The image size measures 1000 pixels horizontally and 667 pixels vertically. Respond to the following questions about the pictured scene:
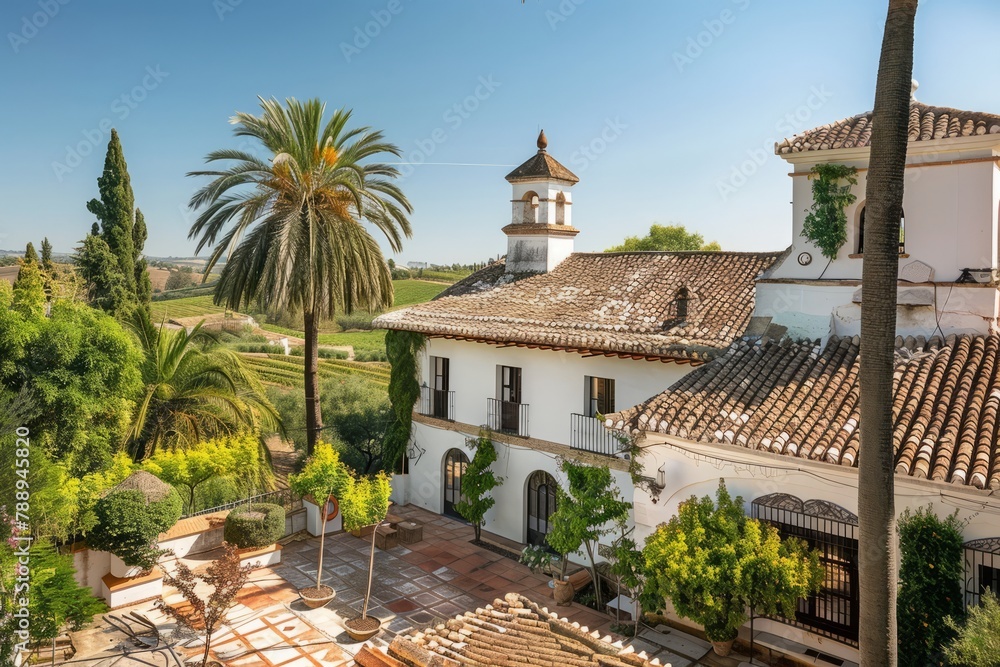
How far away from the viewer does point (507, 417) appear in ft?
53.0

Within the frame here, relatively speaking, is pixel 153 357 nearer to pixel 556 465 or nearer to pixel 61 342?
pixel 61 342

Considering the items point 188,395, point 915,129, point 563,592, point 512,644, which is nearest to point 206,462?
point 188,395

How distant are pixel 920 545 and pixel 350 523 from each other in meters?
8.97

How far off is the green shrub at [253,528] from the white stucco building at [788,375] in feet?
16.2

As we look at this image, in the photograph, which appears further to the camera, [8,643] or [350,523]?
[350,523]

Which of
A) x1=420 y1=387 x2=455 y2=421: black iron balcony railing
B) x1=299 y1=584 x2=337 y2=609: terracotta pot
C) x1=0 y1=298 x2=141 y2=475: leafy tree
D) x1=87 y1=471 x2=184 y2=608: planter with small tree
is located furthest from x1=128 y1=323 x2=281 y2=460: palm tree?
x1=299 y1=584 x2=337 y2=609: terracotta pot

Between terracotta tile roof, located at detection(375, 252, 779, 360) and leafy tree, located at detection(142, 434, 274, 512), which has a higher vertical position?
terracotta tile roof, located at detection(375, 252, 779, 360)

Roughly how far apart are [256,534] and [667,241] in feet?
115

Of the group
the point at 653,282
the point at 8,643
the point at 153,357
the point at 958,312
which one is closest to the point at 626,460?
the point at 653,282

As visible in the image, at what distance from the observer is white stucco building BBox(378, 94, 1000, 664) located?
27.9 ft

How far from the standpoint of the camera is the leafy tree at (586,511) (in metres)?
12.3

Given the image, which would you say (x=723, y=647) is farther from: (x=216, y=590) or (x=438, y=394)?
(x=438, y=394)

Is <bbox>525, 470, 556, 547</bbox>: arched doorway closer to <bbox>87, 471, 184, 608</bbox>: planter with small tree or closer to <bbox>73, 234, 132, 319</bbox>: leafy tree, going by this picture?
<bbox>87, 471, 184, 608</bbox>: planter with small tree

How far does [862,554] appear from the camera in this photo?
5.98m
